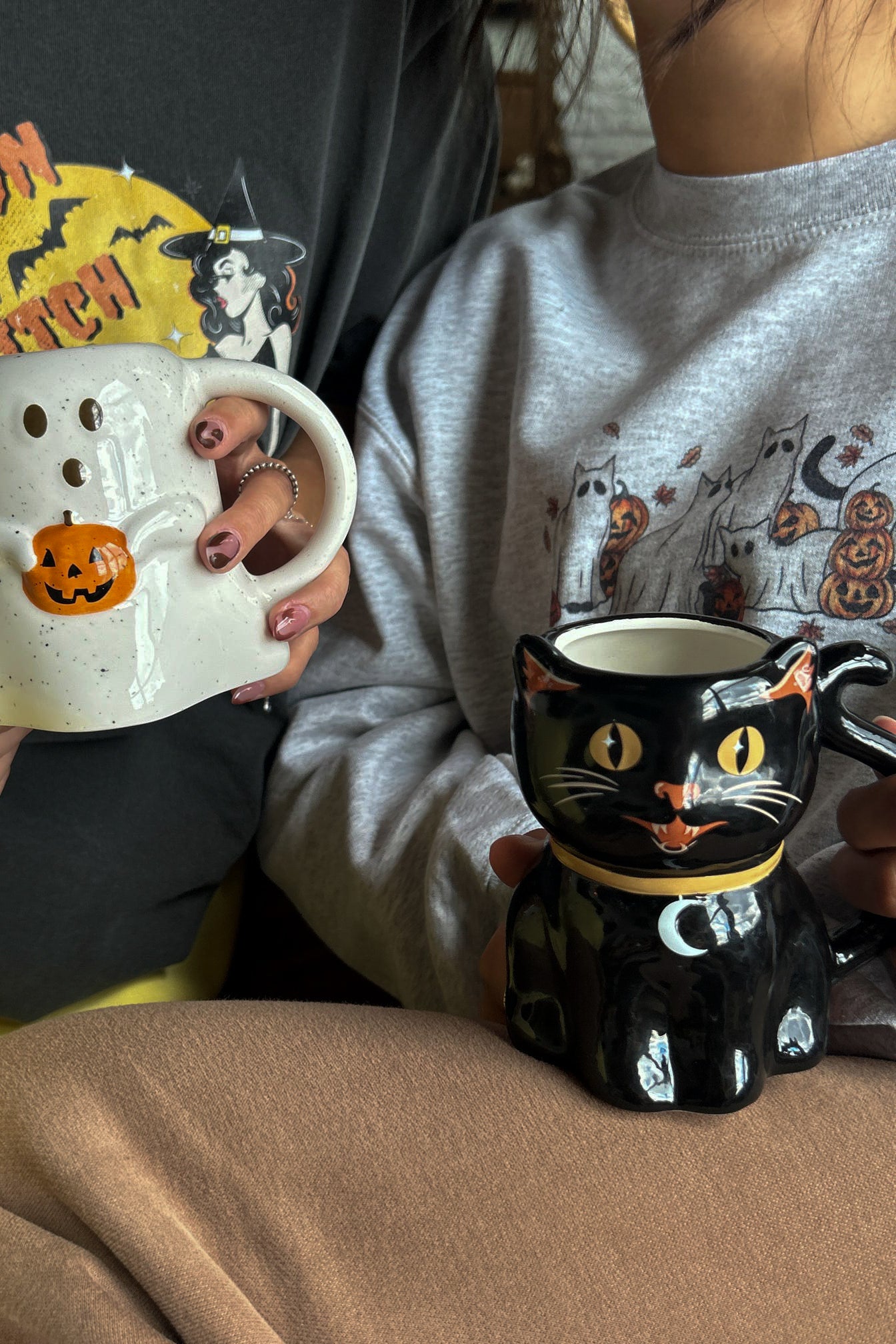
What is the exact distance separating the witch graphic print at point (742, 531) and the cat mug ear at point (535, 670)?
248 millimetres

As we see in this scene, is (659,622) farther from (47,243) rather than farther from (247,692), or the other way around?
(47,243)

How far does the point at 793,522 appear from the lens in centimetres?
62

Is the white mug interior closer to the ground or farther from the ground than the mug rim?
closer to the ground

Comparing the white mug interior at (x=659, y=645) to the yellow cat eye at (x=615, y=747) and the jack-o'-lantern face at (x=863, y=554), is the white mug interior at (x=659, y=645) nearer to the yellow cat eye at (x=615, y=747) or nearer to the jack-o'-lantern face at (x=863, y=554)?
the yellow cat eye at (x=615, y=747)

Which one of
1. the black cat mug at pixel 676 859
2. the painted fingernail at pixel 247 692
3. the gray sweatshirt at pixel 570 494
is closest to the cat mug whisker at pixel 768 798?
the black cat mug at pixel 676 859

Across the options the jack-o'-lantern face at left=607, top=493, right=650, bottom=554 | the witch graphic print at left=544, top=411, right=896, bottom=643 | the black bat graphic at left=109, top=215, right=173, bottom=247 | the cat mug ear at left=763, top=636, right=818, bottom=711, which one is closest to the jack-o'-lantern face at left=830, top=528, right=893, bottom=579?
the witch graphic print at left=544, top=411, right=896, bottom=643

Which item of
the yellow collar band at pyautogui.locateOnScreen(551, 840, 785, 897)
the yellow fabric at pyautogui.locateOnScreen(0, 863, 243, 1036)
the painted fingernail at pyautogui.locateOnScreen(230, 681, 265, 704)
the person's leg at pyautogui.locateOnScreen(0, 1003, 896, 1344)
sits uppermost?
the painted fingernail at pyautogui.locateOnScreen(230, 681, 265, 704)

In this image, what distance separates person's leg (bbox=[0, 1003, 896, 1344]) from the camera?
42cm

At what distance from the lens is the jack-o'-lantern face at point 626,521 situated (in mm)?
686

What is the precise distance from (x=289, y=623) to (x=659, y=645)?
0.17m

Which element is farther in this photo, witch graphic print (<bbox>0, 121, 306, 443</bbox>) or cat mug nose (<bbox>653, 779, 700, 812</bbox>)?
witch graphic print (<bbox>0, 121, 306, 443</bbox>)

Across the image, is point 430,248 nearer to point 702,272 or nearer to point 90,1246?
point 702,272

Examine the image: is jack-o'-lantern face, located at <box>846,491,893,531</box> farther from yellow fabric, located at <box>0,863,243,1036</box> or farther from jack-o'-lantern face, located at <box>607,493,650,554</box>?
yellow fabric, located at <box>0,863,243,1036</box>

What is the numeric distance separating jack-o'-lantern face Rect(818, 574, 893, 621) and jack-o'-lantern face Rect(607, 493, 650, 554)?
0.13 meters
